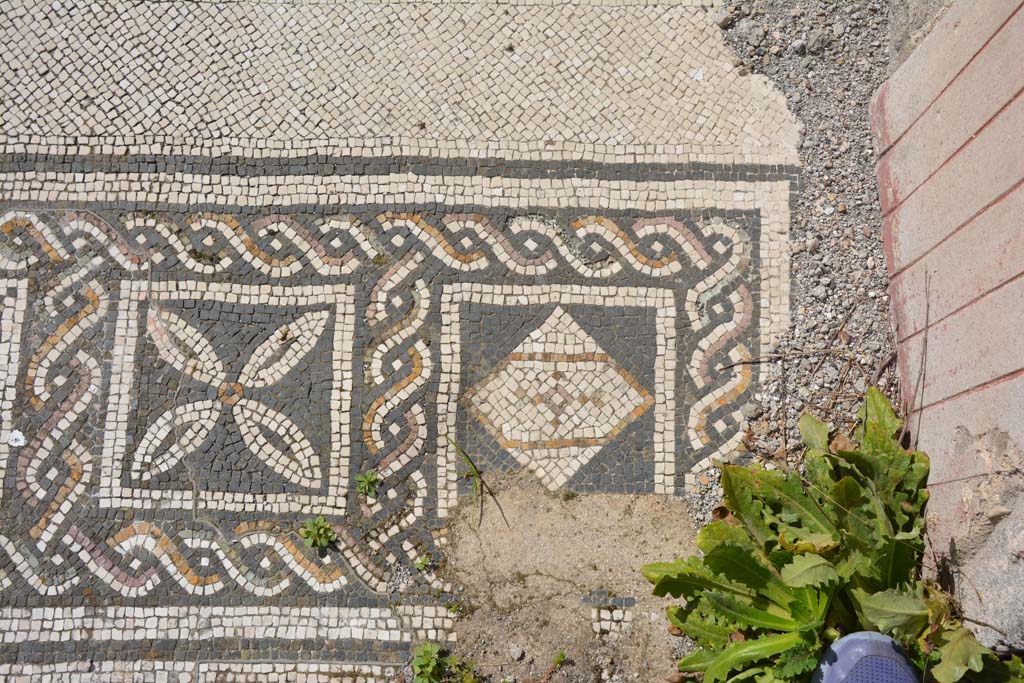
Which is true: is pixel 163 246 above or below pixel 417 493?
above

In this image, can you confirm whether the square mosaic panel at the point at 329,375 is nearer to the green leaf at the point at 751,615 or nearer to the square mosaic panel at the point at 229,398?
the square mosaic panel at the point at 229,398

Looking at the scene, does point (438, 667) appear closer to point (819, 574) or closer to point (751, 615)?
point (751, 615)

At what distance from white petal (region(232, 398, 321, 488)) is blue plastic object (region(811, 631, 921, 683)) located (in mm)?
3272

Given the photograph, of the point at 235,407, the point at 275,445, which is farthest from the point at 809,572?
the point at 235,407

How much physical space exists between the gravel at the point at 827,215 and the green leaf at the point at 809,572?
104 cm

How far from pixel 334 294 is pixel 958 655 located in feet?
13.9

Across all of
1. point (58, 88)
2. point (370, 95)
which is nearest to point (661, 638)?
point (370, 95)

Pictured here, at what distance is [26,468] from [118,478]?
62 cm

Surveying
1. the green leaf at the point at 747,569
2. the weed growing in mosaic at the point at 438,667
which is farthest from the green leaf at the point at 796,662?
the weed growing in mosaic at the point at 438,667

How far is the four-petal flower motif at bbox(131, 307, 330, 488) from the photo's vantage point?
17.7ft

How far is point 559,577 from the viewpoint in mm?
5281

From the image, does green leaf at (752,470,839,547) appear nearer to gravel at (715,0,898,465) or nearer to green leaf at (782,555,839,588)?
green leaf at (782,555,839,588)

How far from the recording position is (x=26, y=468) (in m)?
5.40

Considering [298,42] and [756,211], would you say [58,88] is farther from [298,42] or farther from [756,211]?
[756,211]
